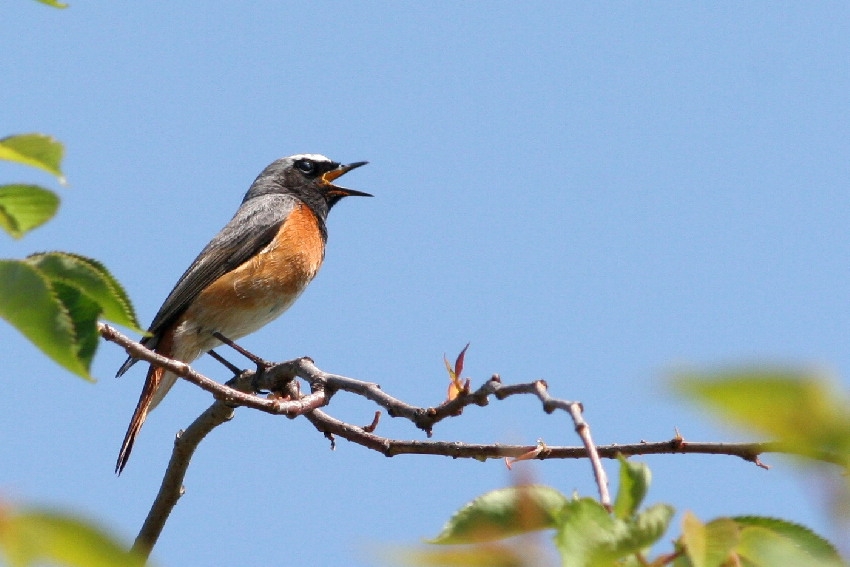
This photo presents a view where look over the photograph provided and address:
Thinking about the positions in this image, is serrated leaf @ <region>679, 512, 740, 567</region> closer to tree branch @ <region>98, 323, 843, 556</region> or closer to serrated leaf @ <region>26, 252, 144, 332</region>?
tree branch @ <region>98, 323, 843, 556</region>

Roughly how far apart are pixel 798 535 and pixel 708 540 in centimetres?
17

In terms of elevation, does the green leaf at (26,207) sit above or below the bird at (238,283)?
below

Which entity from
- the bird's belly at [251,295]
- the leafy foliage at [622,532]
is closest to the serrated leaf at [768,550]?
the leafy foliage at [622,532]

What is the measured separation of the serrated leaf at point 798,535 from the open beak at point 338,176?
327 inches

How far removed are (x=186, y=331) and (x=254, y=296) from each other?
25.2 inches

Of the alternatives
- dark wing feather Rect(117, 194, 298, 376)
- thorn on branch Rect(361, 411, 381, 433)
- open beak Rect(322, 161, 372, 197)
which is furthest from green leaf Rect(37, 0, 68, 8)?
open beak Rect(322, 161, 372, 197)

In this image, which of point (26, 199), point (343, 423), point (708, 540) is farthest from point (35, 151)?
point (343, 423)

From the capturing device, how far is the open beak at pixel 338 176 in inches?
389

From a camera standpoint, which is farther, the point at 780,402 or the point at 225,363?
the point at 225,363

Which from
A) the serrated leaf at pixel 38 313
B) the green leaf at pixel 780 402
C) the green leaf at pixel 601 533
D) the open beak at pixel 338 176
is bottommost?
the green leaf at pixel 780 402

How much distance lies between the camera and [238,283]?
830cm

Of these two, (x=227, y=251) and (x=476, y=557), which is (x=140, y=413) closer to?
(x=227, y=251)

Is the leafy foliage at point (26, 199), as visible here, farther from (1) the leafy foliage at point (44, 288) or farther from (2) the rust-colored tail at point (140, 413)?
(2) the rust-colored tail at point (140, 413)

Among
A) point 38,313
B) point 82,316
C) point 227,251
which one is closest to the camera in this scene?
point 38,313
